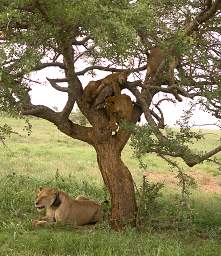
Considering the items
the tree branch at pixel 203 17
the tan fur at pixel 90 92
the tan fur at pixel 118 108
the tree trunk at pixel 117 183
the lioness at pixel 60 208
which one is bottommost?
the lioness at pixel 60 208

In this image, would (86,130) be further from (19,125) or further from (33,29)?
(19,125)

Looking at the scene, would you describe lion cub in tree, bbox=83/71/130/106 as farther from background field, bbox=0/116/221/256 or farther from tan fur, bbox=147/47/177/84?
background field, bbox=0/116/221/256

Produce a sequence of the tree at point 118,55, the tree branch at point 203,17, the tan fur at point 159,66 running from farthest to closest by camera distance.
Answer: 1. the tan fur at point 159,66
2. the tree branch at point 203,17
3. the tree at point 118,55

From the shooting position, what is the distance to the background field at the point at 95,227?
8.49m

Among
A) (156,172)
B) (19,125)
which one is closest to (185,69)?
(156,172)

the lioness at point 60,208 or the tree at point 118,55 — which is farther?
the lioness at point 60,208

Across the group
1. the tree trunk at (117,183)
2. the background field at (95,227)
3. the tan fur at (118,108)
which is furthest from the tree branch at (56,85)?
the background field at (95,227)

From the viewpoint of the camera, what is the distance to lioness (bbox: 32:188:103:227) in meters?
10.1

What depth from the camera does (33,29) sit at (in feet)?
27.3

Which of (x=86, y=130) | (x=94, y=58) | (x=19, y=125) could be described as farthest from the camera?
(x=19, y=125)

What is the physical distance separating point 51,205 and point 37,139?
19.3m

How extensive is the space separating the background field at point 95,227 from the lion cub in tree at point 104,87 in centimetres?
196

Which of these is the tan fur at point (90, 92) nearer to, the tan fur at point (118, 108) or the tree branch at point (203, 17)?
the tan fur at point (118, 108)

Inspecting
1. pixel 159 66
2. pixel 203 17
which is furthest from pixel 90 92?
pixel 203 17
